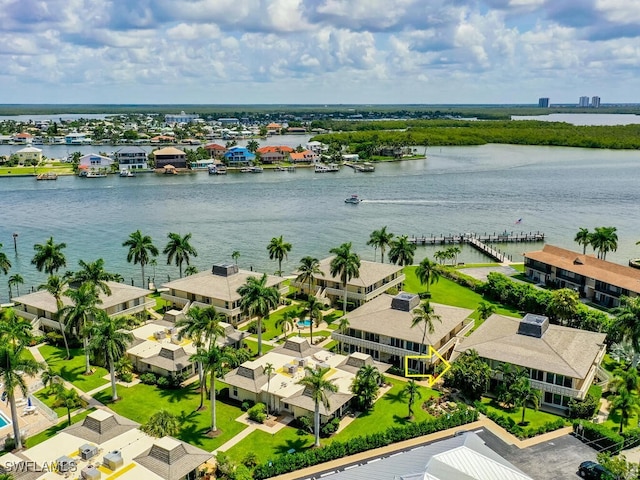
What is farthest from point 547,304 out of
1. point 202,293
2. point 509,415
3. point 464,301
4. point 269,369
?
point 202,293

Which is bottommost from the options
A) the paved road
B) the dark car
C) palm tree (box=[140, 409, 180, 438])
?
the paved road

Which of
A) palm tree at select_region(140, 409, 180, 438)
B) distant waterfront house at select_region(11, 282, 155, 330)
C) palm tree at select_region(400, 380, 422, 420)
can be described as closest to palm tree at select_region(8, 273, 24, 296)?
distant waterfront house at select_region(11, 282, 155, 330)

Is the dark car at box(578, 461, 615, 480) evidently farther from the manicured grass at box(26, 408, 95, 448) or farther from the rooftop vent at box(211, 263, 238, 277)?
the rooftop vent at box(211, 263, 238, 277)

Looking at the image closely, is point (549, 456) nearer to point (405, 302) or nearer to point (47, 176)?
point (405, 302)

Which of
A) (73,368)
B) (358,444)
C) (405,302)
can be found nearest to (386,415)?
(358,444)

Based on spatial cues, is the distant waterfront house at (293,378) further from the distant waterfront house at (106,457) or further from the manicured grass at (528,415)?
the manicured grass at (528,415)

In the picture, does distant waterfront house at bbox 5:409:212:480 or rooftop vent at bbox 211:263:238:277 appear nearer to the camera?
distant waterfront house at bbox 5:409:212:480

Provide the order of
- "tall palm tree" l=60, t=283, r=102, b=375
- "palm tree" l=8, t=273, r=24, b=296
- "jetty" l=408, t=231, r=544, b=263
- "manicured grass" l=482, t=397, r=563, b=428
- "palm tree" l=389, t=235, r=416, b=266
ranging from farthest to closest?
"jetty" l=408, t=231, r=544, b=263
"palm tree" l=389, t=235, r=416, b=266
"palm tree" l=8, t=273, r=24, b=296
"tall palm tree" l=60, t=283, r=102, b=375
"manicured grass" l=482, t=397, r=563, b=428
